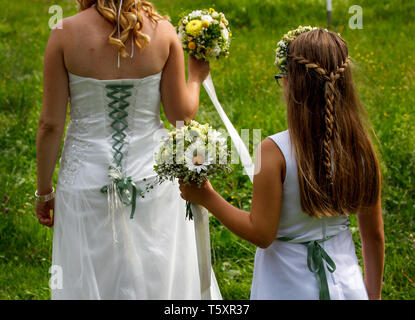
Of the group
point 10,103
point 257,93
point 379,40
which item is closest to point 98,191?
point 257,93

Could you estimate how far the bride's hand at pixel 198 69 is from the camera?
10.6 ft

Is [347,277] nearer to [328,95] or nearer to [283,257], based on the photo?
[283,257]

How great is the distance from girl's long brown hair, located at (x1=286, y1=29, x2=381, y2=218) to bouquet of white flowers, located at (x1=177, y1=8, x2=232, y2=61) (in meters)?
1.05

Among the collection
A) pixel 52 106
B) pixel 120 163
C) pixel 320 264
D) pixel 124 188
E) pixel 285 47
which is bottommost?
pixel 320 264

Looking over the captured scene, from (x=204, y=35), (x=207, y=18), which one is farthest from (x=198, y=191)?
(x=207, y=18)

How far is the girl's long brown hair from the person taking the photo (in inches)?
85.9

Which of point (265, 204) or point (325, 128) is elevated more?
point (325, 128)

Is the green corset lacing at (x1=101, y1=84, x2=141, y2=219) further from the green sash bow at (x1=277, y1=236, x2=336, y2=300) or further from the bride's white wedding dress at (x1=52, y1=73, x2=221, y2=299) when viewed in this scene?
the green sash bow at (x1=277, y1=236, x2=336, y2=300)

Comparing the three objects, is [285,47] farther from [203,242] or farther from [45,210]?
[45,210]

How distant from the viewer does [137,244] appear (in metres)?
2.96

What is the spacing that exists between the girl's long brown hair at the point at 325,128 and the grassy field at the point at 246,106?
7.3 inches

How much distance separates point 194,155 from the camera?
231cm

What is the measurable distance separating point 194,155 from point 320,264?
0.65m
